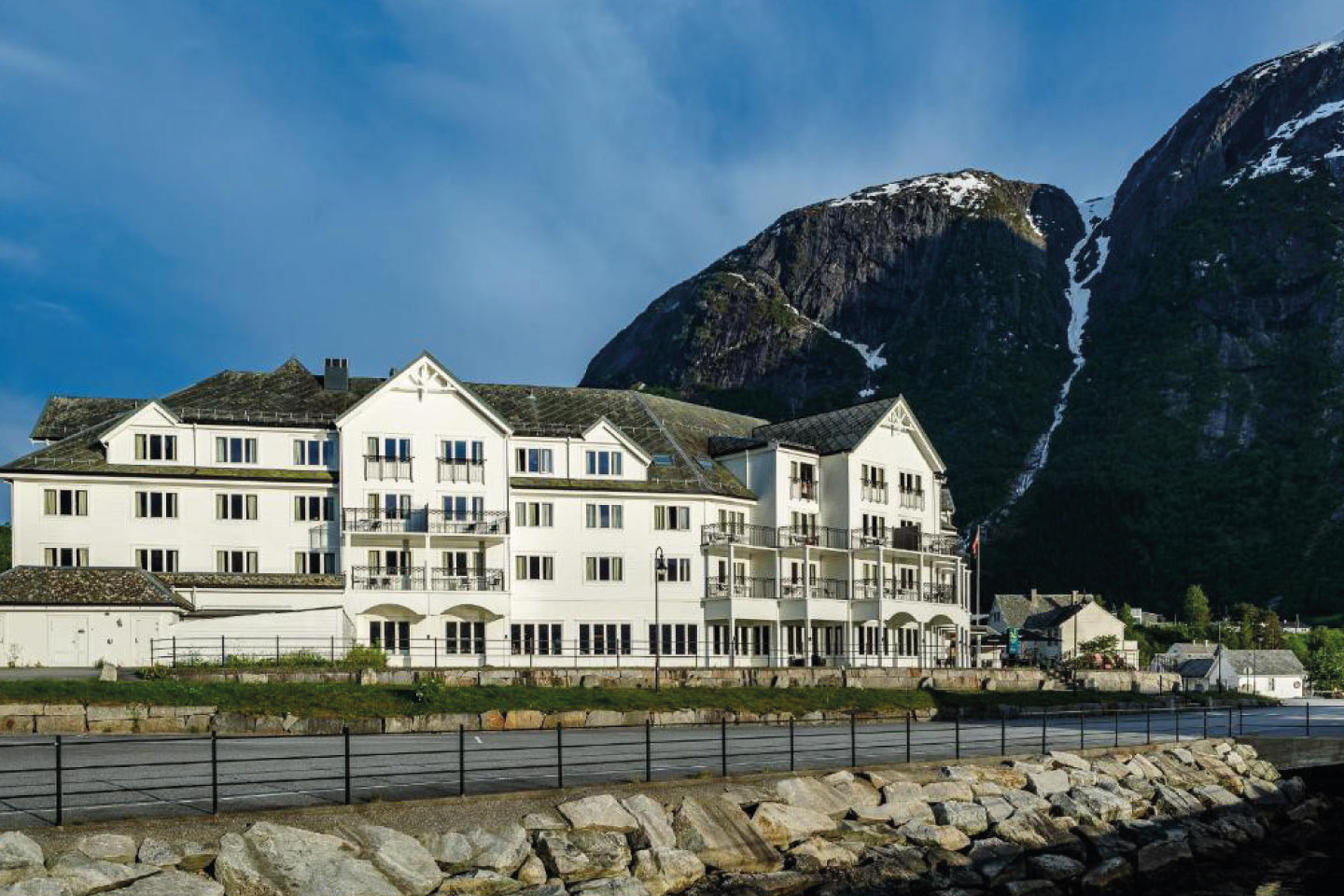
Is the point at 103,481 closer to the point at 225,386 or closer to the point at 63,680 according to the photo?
the point at 225,386

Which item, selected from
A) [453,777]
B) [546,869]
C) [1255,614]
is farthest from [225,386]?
[1255,614]

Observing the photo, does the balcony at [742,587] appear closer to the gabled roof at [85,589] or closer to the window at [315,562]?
the window at [315,562]

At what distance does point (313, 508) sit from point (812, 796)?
41353 mm

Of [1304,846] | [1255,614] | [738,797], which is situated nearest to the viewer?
[738,797]

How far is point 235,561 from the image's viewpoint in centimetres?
6191

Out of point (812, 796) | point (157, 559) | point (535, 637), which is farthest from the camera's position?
point (535, 637)

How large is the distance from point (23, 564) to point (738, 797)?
43.7m

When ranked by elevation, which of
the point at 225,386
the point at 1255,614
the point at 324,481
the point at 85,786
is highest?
the point at 225,386

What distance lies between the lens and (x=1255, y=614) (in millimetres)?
173375

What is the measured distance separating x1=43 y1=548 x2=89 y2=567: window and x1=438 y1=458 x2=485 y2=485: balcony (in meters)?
15.8

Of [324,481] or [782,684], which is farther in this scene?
[324,481]

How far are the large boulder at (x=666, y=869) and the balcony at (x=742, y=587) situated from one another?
141ft

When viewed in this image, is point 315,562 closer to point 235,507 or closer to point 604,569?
point 235,507

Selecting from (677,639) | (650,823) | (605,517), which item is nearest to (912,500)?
(677,639)
